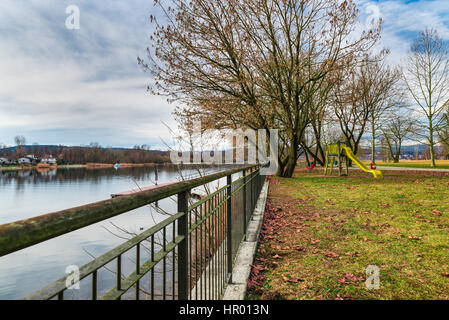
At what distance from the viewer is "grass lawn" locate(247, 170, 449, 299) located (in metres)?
3.47

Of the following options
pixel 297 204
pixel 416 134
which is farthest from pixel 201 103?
pixel 416 134

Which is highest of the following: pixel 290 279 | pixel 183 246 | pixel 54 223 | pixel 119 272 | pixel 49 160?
pixel 54 223

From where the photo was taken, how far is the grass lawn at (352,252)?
11.4ft

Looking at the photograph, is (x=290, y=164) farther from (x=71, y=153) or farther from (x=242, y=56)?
(x=71, y=153)

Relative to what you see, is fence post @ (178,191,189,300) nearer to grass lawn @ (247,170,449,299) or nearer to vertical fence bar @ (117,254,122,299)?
vertical fence bar @ (117,254,122,299)

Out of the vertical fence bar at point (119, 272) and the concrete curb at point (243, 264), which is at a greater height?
the vertical fence bar at point (119, 272)

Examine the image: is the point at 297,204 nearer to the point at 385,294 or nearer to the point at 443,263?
the point at 443,263

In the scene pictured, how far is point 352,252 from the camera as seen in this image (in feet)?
15.5

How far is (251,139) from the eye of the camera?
65.9 feet

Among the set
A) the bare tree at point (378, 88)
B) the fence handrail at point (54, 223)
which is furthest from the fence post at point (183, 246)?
the bare tree at point (378, 88)

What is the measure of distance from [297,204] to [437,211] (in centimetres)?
385

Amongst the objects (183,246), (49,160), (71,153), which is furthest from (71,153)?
(183,246)

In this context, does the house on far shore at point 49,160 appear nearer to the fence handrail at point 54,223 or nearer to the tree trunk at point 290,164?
the tree trunk at point 290,164

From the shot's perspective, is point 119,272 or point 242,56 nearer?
point 119,272
